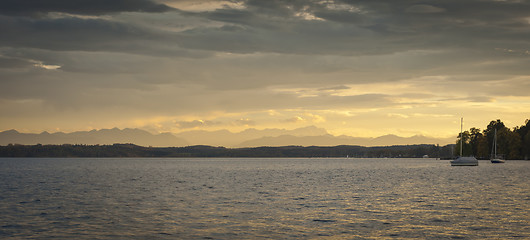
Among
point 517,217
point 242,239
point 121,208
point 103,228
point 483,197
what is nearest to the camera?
point 242,239

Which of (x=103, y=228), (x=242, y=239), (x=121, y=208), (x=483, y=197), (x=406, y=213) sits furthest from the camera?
(x=483, y=197)

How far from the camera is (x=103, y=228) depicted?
38562 millimetres

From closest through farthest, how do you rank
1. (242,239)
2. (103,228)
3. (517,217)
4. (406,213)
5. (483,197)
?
(242,239), (103,228), (517,217), (406,213), (483,197)

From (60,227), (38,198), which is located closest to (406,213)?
(60,227)

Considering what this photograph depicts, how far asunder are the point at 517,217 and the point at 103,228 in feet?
115

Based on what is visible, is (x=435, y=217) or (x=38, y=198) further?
(x=38, y=198)

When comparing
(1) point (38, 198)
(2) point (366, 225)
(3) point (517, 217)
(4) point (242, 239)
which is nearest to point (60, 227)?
(4) point (242, 239)

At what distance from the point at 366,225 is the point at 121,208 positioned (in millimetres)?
26214

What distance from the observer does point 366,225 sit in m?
39.6

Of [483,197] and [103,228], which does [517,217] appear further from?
[103,228]

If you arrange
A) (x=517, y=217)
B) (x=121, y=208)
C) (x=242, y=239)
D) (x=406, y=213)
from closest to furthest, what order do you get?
(x=242, y=239)
(x=517, y=217)
(x=406, y=213)
(x=121, y=208)

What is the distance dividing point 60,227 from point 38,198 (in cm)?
2887

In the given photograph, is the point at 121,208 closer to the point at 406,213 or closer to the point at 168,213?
the point at 168,213

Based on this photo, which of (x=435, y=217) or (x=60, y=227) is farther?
(x=435, y=217)
